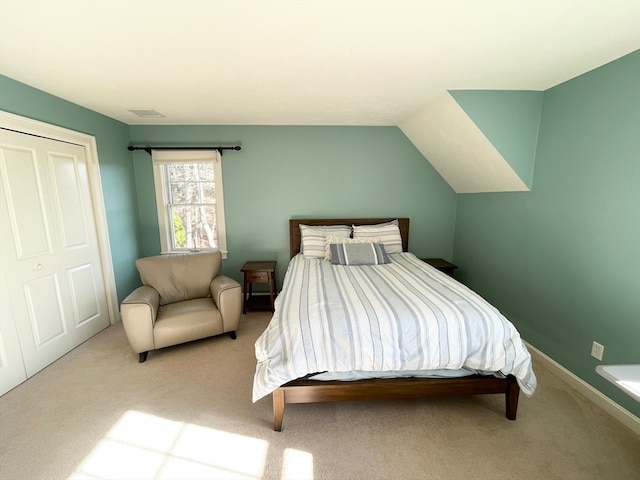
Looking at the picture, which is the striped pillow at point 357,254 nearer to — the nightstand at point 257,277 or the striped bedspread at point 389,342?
the nightstand at point 257,277

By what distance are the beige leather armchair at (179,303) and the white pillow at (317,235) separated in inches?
38.0

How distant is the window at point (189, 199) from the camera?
11.4 ft

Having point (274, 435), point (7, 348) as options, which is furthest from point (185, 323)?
point (274, 435)

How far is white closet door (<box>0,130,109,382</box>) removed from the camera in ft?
6.72

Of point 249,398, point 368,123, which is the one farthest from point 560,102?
point 249,398

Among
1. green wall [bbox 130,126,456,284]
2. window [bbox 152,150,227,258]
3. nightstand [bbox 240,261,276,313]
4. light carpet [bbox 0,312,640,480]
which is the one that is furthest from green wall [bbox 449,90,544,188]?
window [bbox 152,150,227,258]

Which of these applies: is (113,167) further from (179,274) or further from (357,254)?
(357,254)

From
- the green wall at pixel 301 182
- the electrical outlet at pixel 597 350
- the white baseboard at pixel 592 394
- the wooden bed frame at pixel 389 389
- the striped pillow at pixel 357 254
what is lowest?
the white baseboard at pixel 592 394

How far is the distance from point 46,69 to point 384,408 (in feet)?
10.8

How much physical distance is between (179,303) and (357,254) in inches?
74.2

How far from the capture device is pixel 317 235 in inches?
130

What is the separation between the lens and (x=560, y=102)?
87.0 inches

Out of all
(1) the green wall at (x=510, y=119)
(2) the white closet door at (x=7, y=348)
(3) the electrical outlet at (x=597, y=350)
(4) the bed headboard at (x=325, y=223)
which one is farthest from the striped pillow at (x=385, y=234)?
(2) the white closet door at (x=7, y=348)

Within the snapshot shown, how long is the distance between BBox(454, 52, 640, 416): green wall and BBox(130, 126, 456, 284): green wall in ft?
3.61
